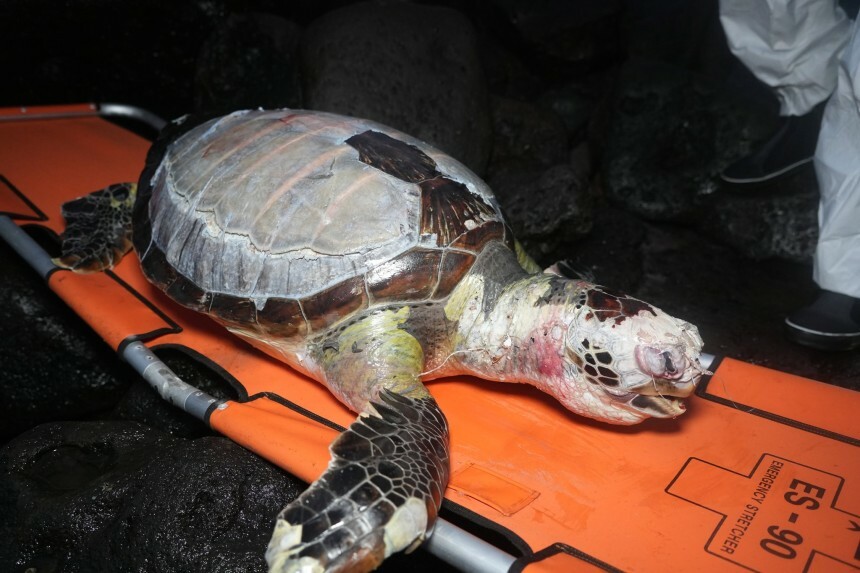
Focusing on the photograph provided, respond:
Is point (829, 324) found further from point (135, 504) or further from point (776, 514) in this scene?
point (135, 504)

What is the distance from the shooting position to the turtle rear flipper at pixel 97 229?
249 cm

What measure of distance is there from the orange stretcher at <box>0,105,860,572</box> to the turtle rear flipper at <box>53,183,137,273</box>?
0.11 m

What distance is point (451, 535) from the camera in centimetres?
146

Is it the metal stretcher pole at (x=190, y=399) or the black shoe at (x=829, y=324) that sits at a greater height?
the metal stretcher pole at (x=190, y=399)

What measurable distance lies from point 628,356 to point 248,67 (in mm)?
3568

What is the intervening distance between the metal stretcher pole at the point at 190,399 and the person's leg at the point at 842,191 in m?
2.10

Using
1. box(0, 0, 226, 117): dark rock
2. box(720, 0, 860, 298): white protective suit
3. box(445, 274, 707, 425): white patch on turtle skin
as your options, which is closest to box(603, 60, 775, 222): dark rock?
box(720, 0, 860, 298): white protective suit

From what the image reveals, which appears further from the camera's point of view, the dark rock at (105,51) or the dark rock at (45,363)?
the dark rock at (105,51)

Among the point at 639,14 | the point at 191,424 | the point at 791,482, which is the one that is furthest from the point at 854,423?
the point at 639,14

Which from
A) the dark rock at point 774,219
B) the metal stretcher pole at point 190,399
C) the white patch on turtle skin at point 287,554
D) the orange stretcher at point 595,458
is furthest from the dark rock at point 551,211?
the white patch on turtle skin at point 287,554

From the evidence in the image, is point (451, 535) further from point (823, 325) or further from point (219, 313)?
point (823, 325)

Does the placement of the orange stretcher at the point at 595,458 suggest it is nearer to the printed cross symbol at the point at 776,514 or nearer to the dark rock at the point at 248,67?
the printed cross symbol at the point at 776,514

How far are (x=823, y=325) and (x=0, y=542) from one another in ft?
11.2

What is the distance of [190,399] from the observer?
1.92 meters
